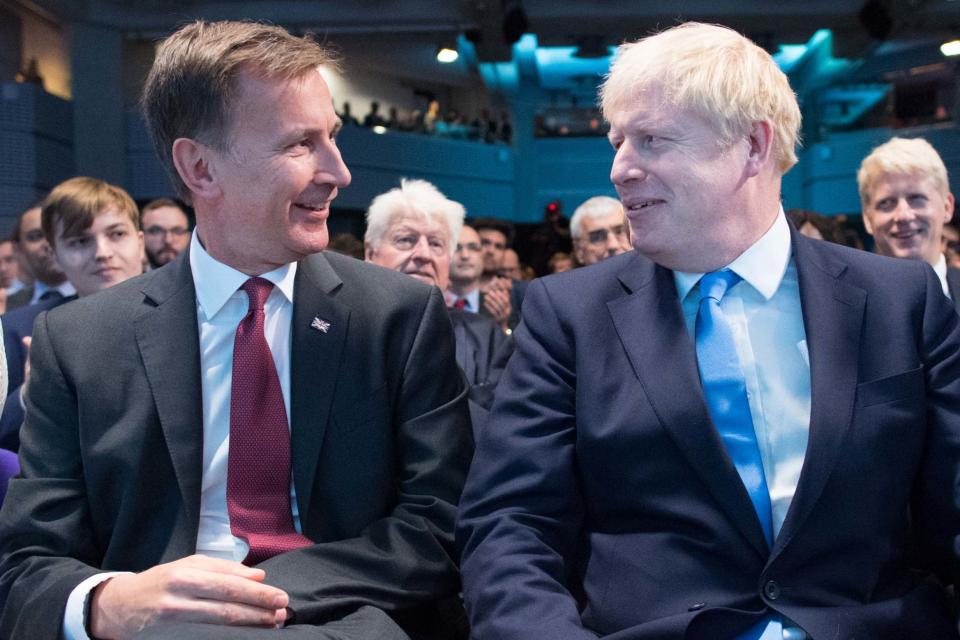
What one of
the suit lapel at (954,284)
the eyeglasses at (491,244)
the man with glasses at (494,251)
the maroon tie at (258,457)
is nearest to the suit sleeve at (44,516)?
the maroon tie at (258,457)

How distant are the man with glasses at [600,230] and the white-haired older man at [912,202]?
122cm

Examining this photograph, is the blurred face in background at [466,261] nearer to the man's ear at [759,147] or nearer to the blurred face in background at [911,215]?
the blurred face in background at [911,215]

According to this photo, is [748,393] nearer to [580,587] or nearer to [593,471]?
[593,471]

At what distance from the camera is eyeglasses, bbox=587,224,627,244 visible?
191 inches

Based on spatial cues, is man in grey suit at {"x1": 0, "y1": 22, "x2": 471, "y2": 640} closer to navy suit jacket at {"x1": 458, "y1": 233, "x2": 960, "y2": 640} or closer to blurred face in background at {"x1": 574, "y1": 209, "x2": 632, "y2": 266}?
navy suit jacket at {"x1": 458, "y1": 233, "x2": 960, "y2": 640}

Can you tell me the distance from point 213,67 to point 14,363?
2123 millimetres

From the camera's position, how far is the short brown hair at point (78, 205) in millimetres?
3801

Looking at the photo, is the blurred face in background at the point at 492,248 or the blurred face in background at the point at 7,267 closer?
the blurred face in background at the point at 7,267

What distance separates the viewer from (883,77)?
1543cm

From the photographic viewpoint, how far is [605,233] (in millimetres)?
4891

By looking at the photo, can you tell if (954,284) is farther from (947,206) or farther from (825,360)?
(825,360)

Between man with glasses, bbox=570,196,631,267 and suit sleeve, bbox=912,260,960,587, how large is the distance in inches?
119

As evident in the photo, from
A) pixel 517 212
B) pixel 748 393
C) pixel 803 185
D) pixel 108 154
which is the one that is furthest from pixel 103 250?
pixel 803 185

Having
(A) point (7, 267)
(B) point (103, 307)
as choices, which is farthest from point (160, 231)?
(B) point (103, 307)
